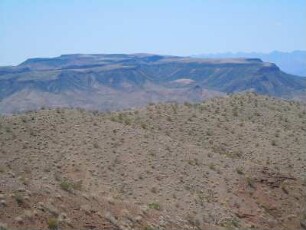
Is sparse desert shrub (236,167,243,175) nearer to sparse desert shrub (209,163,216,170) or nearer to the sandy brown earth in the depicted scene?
the sandy brown earth

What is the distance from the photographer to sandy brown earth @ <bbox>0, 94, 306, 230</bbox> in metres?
20.7

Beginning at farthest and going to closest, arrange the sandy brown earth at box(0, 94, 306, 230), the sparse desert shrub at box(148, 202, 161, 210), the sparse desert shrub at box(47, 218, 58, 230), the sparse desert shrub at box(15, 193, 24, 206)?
the sparse desert shrub at box(148, 202, 161, 210)
the sandy brown earth at box(0, 94, 306, 230)
the sparse desert shrub at box(15, 193, 24, 206)
the sparse desert shrub at box(47, 218, 58, 230)

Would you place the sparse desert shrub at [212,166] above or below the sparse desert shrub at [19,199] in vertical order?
below

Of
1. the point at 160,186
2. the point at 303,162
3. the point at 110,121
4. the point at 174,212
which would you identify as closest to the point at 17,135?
the point at 110,121

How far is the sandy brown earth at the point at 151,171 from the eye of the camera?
20.7m

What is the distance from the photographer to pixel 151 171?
32.0 metres

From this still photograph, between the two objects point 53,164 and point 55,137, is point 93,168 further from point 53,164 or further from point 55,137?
point 55,137

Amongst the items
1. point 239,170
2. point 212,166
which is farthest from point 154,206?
point 239,170

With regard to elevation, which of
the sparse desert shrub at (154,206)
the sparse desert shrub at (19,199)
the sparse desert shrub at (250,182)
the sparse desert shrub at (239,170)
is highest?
the sparse desert shrub at (19,199)

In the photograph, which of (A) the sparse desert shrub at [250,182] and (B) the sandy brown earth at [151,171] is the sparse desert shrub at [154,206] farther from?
(A) the sparse desert shrub at [250,182]

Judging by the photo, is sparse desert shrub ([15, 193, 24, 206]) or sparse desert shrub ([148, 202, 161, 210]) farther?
sparse desert shrub ([148, 202, 161, 210])

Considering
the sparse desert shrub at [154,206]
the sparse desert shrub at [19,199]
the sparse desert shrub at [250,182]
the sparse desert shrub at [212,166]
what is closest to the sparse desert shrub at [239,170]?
the sparse desert shrub at [250,182]

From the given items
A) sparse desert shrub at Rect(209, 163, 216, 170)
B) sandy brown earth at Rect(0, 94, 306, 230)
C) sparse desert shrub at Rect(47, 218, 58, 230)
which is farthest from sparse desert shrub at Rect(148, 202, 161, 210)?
sparse desert shrub at Rect(209, 163, 216, 170)

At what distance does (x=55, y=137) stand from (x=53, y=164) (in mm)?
4730
